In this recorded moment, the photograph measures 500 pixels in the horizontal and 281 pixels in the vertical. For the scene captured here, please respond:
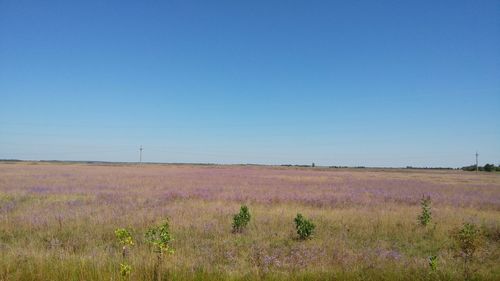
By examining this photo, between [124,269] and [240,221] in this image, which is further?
[240,221]

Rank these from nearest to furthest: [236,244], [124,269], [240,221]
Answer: [124,269] → [236,244] → [240,221]

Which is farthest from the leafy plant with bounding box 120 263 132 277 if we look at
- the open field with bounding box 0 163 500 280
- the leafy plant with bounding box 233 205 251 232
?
→ the leafy plant with bounding box 233 205 251 232

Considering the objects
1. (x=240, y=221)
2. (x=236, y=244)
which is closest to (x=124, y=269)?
(x=236, y=244)

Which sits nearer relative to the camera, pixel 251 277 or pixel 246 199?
pixel 251 277

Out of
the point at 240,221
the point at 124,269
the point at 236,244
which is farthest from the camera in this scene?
the point at 240,221

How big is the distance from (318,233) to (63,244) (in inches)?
299

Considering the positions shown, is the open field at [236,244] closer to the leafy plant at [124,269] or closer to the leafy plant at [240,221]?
the leafy plant at [124,269]

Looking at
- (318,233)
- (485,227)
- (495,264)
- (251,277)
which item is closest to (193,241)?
(318,233)

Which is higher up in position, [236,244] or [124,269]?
[124,269]

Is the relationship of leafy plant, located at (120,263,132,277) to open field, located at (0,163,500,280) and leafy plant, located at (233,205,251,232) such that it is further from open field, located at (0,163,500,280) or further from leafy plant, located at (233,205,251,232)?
leafy plant, located at (233,205,251,232)

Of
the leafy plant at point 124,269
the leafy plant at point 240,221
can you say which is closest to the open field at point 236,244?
the leafy plant at point 124,269

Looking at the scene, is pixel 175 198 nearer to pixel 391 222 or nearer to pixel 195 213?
pixel 195 213

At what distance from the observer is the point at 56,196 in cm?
2081

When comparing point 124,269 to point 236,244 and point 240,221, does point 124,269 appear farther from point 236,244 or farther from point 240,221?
point 240,221
